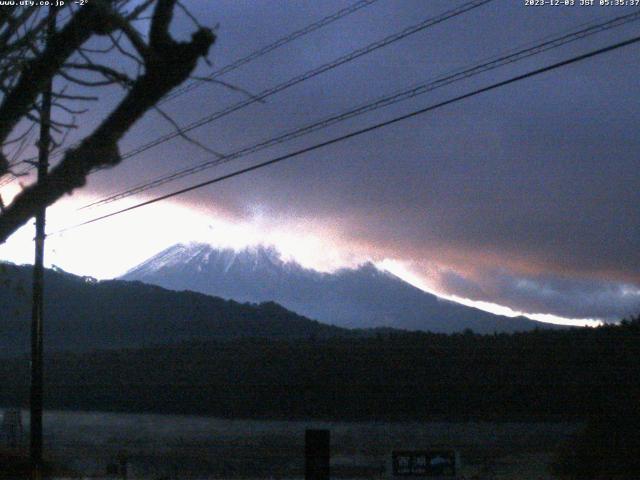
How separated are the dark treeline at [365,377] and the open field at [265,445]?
3.88 metres

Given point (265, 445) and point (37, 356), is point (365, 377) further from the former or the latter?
point (37, 356)

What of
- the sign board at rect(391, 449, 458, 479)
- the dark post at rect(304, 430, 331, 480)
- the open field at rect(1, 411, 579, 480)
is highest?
the dark post at rect(304, 430, 331, 480)

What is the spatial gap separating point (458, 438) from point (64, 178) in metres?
33.5

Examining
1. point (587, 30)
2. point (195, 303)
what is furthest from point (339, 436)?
point (195, 303)

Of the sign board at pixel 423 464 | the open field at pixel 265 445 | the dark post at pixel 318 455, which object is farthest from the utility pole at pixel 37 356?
the dark post at pixel 318 455

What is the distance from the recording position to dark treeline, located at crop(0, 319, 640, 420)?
4566 centimetres

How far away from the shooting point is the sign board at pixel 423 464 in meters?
11.5

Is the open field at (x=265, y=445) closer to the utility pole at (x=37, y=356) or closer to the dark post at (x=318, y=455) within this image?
the utility pole at (x=37, y=356)

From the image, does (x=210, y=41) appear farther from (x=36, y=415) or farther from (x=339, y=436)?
(x=339, y=436)

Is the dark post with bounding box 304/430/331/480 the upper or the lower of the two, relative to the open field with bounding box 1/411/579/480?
upper

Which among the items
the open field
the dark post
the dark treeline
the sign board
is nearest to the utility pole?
the open field

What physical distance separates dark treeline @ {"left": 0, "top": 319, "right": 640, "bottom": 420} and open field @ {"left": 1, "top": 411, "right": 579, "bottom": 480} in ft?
12.7

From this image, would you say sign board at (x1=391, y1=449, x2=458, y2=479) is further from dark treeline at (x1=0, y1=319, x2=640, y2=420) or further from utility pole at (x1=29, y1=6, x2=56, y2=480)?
dark treeline at (x1=0, y1=319, x2=640, y2=420)

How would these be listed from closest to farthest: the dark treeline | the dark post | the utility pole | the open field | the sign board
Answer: the dark post < the sign board < the utility pole < the open field < the dark treeline
